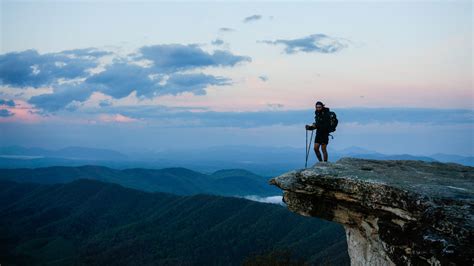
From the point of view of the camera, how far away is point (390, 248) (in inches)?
675

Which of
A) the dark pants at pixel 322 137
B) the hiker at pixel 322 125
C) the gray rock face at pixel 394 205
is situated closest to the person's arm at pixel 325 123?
the hiker at pixel 322 125

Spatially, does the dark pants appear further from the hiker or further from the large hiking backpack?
the large hiking backpack

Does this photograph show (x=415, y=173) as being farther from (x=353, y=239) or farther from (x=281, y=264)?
(x=281, y=264)

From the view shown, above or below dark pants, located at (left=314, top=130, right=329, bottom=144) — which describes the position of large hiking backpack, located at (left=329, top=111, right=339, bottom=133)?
above

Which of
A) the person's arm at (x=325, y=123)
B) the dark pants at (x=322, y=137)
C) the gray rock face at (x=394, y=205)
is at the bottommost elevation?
the gray rock face at (x=394, y=205)

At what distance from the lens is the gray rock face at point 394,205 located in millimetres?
13797

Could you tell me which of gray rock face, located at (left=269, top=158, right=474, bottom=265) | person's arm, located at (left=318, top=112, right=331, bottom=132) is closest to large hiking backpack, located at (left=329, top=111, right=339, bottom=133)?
person's arm, located at (left=318, top=112, right=331, bottom=132)

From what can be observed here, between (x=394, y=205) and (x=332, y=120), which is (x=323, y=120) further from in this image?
(x=394, y=205)

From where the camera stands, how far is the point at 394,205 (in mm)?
15844

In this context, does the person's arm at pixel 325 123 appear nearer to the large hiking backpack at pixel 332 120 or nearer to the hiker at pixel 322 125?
the hiker at pixel 322 125

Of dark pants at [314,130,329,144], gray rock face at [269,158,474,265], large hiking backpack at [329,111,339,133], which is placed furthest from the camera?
dark pants at [314,130,329,144]

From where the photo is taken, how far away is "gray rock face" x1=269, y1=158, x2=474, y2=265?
1380 centimetres

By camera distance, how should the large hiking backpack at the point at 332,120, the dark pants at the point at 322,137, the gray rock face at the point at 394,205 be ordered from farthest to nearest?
the dark pants at the point at 322,137 < the large hiking backpack at the point at 332,120 < the gray rock face at the point at 394,205

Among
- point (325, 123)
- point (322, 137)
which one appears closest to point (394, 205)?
point (322, 137)
